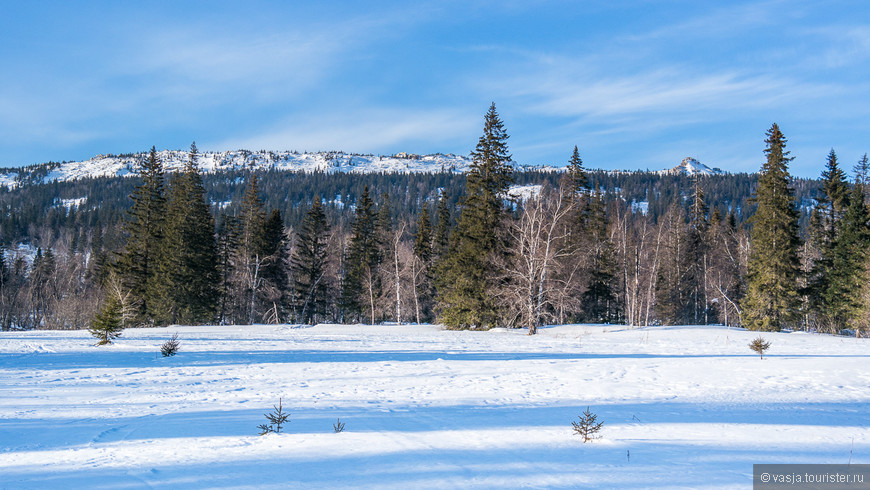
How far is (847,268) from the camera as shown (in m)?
32.1

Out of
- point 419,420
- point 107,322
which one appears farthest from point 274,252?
point 419,420

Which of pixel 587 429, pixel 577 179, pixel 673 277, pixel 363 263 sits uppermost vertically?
pixel 577 179

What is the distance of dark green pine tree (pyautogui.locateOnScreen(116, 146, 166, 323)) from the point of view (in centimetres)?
3969

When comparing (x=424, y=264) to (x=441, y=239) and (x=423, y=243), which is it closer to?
(x=423, y=243)

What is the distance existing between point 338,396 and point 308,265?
4153 cm

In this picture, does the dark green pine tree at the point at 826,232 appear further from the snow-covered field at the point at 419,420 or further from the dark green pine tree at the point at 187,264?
the dark green pine tree at the point at 187,264

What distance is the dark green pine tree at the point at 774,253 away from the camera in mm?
31281

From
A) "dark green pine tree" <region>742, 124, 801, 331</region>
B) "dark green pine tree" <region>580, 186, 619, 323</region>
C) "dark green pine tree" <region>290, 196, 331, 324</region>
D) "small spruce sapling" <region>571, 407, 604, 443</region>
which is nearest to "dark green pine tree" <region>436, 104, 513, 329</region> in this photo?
"dark green pine tree" <region>580, 186, 619, 323</region>

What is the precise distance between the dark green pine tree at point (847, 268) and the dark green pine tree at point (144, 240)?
4964cm

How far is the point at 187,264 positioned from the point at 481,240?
25.1 m

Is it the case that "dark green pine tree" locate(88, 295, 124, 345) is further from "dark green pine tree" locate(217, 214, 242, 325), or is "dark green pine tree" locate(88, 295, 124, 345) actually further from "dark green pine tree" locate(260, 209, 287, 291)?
"dark green pine tree" locate(217, 214, 242, 325)

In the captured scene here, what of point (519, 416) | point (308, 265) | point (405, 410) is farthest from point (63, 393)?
point (308, 265)

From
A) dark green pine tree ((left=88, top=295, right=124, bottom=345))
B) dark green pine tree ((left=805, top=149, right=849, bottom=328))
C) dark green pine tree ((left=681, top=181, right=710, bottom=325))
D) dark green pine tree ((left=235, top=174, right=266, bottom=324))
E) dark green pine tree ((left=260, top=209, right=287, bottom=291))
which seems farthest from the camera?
dark green pine tree ((left=681, top=181, right=710, bottom=325))

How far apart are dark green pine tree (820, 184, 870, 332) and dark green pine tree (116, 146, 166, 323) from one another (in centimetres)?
4964
